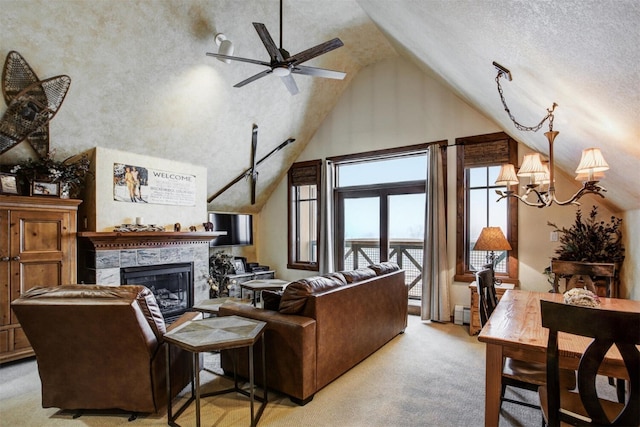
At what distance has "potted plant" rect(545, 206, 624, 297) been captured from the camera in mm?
3447

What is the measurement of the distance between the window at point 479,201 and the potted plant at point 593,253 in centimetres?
81

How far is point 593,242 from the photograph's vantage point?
12.2 ft

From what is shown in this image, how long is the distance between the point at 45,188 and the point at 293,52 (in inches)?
138

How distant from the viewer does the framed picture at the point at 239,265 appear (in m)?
6.16

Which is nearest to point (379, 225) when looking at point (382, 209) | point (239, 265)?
point (382, 209)

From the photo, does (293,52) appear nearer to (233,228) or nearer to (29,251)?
(233,228)

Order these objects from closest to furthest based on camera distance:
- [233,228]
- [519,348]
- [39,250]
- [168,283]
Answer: [519,348], [39,250], [168,283], [233,228]

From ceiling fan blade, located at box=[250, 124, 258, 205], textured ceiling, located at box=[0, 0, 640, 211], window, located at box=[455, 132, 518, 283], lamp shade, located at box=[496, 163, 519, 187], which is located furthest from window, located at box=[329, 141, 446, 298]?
lamp shade, located at box=[496, 163, 519, 187]

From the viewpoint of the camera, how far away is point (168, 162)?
488 cm

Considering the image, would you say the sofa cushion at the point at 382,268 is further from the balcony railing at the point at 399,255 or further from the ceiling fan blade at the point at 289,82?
the ceiling fan blade at the point at 289,82

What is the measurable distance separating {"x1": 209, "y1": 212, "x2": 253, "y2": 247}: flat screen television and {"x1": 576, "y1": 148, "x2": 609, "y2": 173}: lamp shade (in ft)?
17.2

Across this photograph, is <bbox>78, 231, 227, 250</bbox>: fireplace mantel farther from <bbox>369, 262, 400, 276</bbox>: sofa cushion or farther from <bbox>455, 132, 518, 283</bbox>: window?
<bbox>455, 132, 518, 283</bbox>: window

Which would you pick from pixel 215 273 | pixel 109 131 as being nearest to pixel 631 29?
pixel 109 131

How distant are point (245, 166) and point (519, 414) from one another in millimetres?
5020
